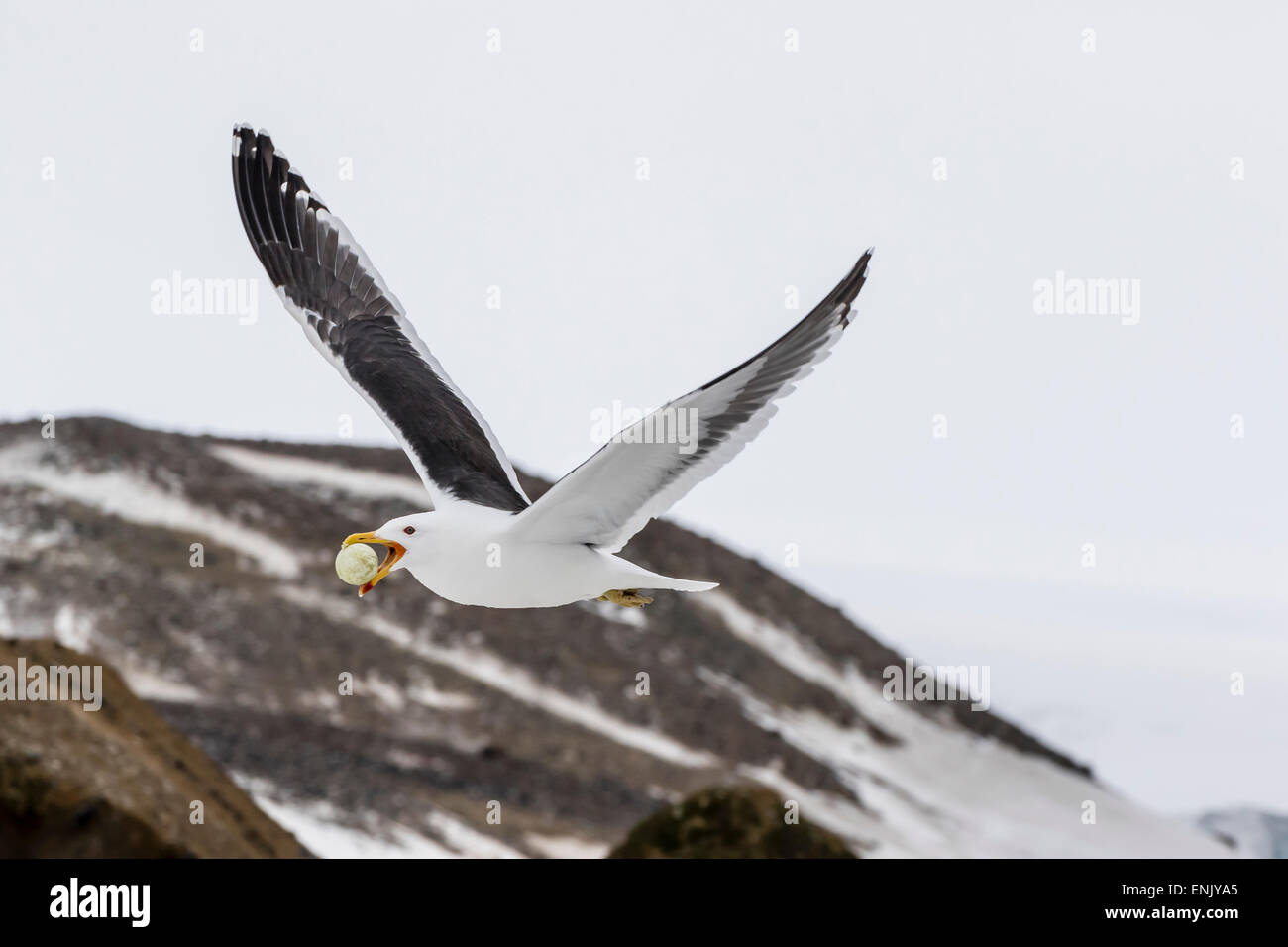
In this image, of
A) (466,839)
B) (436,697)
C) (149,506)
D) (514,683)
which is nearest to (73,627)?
(149,506)

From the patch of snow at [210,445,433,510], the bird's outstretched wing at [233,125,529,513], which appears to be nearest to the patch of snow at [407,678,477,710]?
the patch of snow at [210,445,433,510]

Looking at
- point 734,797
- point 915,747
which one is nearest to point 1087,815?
point 915,747

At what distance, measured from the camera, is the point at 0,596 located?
22109mm

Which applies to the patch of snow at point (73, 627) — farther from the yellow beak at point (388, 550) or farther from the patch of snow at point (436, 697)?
the yellow beak at point (388, 550)

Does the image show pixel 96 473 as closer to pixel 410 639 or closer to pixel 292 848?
pixel 410 639

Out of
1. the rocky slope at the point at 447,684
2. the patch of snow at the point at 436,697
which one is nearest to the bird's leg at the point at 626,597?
the rocky slope at the point at 447,684

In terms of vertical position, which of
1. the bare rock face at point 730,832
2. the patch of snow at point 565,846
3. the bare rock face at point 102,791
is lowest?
the patch of snow at point 565,846

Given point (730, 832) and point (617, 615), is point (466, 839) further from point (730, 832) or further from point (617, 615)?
point (617, 615)

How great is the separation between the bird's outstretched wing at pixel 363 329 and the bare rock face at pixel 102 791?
3.38 meters

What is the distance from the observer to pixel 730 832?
456 inches

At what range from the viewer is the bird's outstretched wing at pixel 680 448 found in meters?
6.70

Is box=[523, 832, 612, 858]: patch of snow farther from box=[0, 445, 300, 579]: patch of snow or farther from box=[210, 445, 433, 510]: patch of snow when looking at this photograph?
box=[210, 445, 433, 510]: patch of snow
